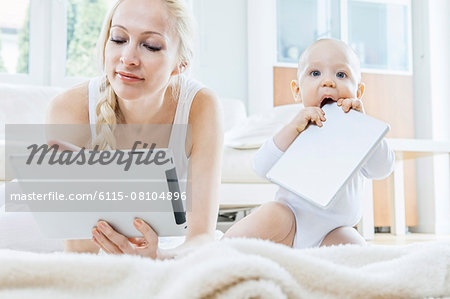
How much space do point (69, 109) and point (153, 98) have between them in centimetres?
21

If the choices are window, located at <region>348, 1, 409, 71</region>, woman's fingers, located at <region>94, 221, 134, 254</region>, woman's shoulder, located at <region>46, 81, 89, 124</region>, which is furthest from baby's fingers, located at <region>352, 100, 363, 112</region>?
window, located at <region>348, 1, 409, 71</region>

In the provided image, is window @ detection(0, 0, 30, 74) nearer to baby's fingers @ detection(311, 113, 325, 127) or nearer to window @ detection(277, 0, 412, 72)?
window @ detection(277, 0, 412, 72)

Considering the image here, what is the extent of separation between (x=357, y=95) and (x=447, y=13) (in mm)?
2980

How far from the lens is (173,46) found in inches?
41.4

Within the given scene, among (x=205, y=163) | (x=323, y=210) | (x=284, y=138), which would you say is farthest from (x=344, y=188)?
(x=205, y=163)

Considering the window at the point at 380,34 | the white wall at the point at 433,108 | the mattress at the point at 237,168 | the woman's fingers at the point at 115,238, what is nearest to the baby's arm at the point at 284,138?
the woman's fingers at the point at 115,238

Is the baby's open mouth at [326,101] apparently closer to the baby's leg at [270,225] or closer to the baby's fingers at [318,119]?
the baby's fingers at [318,119]

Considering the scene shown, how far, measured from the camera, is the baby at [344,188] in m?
0.97

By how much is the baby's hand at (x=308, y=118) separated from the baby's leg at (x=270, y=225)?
18 centimetres

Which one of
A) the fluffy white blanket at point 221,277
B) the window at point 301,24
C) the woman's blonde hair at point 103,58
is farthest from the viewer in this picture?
the window at point 301,24

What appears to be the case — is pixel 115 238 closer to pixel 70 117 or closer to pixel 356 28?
pixel 70 117

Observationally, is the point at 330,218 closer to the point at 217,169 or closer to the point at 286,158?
the point at 286,158

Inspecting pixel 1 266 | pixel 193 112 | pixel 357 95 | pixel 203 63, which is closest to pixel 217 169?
pixel 193 112

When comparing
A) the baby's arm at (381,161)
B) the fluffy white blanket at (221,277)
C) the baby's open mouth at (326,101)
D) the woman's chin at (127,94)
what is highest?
the woman's chin at (127,94)
